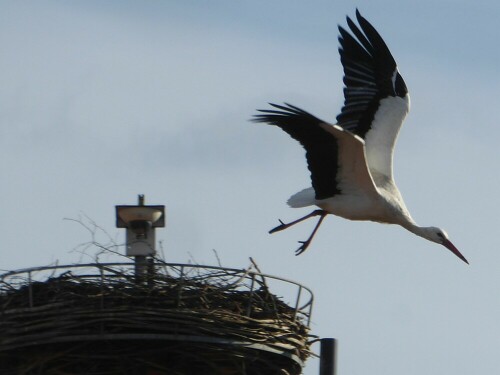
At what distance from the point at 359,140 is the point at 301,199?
83 centimetres

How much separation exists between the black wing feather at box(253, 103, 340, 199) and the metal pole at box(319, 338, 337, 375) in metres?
1.81

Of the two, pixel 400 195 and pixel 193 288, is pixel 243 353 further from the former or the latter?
pixel 400 195

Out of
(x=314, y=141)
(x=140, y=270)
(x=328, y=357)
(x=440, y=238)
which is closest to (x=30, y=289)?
(x=140, y=270)

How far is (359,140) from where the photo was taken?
307 inches

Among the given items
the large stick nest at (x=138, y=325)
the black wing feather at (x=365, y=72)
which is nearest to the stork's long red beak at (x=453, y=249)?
the black wing feather at (x=365, y=72)

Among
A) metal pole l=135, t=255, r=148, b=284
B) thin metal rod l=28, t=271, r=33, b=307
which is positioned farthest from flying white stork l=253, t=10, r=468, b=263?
thin metal rod l=28, t=271, r=33, b=307

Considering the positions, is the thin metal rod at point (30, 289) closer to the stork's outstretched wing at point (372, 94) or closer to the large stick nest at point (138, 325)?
the large stick nest at point (138, 325)

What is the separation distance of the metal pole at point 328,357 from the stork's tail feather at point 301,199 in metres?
2.45

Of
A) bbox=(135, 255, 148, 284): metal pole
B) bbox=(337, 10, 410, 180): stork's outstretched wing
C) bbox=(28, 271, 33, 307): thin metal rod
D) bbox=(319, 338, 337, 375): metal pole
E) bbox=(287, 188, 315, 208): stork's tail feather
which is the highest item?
bbox=(337, 10, 410, 180): stork's outstretched wing

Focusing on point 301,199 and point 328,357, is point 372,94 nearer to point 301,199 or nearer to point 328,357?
point 301,199

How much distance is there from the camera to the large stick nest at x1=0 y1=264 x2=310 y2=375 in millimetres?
6133

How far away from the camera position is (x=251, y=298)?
642 cm

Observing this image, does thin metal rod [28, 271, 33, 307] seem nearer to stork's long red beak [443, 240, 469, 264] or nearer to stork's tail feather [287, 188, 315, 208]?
stork's tail feather [287, 188, 315, 208]

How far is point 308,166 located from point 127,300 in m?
2.20
